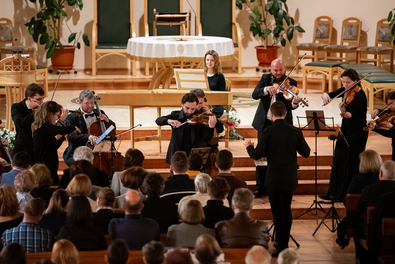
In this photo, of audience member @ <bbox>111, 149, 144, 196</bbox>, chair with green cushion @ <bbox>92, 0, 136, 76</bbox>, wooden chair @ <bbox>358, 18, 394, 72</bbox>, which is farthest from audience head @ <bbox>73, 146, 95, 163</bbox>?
wooden chair @ <bbox>358, 18, 394, 72</bbox>

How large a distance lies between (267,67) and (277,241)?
23.8 feet

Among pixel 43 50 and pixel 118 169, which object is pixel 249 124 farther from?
pixel 43 50

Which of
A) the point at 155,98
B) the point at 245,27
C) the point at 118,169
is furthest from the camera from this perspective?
the point at 245,27

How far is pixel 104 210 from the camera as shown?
401 cm

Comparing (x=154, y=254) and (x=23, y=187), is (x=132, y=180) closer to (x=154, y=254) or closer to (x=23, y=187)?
(x=23, y=187)

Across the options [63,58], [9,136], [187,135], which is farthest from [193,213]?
[63,58]

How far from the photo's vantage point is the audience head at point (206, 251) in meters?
3.17

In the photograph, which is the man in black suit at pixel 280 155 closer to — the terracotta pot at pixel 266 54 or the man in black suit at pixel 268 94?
the man in black suit at pixel 268 94

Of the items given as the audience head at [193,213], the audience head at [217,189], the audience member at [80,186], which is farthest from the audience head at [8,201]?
the audience head at [217,189]

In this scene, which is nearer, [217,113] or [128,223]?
[128,223]

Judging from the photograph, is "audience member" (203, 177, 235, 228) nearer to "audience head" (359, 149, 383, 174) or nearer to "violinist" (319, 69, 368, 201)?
"audience head" (359, 149, 383, 174)

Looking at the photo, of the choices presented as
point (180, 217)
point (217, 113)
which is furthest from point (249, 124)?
point (180, 217)

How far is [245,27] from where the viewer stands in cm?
1252

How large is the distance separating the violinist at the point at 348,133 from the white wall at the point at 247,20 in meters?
6.51
